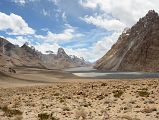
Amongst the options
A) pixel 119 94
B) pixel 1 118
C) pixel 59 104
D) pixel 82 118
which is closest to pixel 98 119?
pixel 82 118

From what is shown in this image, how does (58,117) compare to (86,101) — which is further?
(86,101)

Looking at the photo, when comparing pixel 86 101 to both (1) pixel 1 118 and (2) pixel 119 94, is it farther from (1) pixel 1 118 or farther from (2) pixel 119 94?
(1) pixel 1 118

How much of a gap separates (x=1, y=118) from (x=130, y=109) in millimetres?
8845

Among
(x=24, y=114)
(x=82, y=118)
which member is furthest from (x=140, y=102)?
(x=24, y=114)

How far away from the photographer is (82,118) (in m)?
22.2

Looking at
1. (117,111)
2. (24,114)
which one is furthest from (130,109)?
(24,114)

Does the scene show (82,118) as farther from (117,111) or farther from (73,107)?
(73,107)

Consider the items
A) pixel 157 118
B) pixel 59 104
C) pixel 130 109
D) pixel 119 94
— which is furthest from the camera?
pixel 119 94

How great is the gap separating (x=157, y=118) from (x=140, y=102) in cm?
674

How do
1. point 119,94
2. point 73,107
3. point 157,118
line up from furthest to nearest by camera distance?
point 119,94
point 73,107
point 157,118

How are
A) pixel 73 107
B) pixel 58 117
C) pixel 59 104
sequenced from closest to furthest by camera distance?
pixel 58 117, pixel 73 107, pixel 59 104

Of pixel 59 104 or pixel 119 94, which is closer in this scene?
pixel 59 104

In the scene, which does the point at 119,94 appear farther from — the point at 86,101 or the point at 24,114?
the point at 24,114

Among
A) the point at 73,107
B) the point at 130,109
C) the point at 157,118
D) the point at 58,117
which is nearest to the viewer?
the point at 157,118
